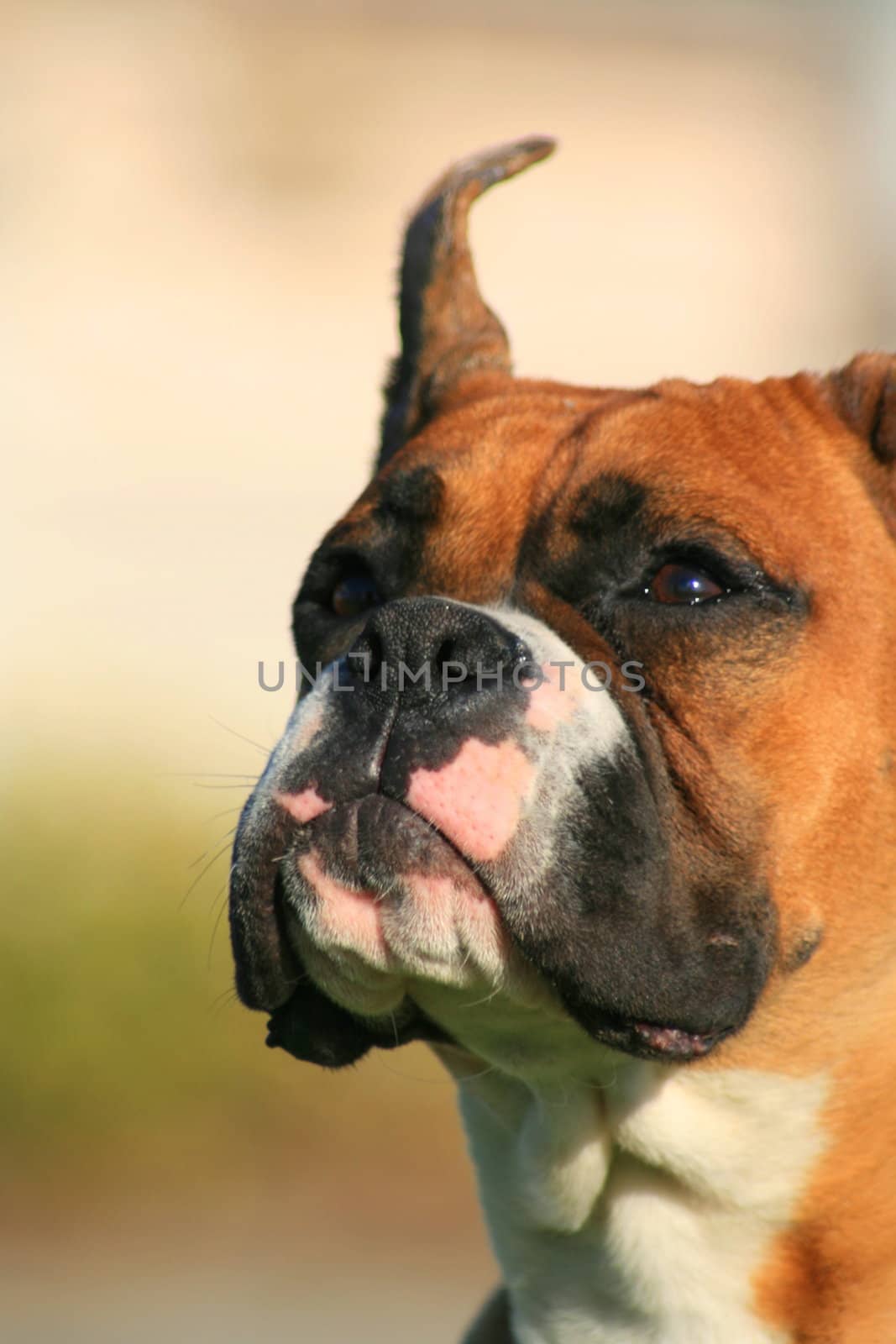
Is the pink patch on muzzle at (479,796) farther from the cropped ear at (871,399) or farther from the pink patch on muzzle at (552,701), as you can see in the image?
the cropped ear at (871,399)

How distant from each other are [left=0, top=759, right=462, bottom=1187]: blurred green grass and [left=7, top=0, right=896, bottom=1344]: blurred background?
20mm

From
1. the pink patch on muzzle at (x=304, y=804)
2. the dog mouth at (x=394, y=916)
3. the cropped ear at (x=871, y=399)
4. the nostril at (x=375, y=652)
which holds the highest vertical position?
the cropped ear at (x=871, y=399)

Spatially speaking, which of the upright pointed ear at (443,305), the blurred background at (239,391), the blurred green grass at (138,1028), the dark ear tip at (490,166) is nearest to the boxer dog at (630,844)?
the upright pointed ear at (443,305)

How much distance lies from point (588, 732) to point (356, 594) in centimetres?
107

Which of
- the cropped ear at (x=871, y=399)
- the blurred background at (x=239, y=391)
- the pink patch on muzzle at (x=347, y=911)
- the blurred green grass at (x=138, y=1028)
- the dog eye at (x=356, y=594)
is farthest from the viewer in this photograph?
the blurred green grass at (x=138, y=1028)

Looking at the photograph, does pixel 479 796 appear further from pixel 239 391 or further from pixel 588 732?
pixel 239 391

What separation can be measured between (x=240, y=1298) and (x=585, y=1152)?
4404mm

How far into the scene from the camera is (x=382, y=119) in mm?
14867

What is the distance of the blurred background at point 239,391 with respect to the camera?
817 cm

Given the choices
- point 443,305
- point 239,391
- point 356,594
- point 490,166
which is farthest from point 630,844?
point 239,391

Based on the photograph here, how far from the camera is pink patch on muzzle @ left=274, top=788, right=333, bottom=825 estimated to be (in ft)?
9.81

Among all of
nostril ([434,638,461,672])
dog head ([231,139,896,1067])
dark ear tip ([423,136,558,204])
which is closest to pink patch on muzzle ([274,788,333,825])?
dog head ([231,139,896,1067])

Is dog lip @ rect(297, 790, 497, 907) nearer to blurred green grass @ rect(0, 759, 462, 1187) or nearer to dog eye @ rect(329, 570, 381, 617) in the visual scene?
dog eye @ rect(329, 570, 381, 617)

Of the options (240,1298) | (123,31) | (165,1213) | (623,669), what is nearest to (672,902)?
(623,669)
